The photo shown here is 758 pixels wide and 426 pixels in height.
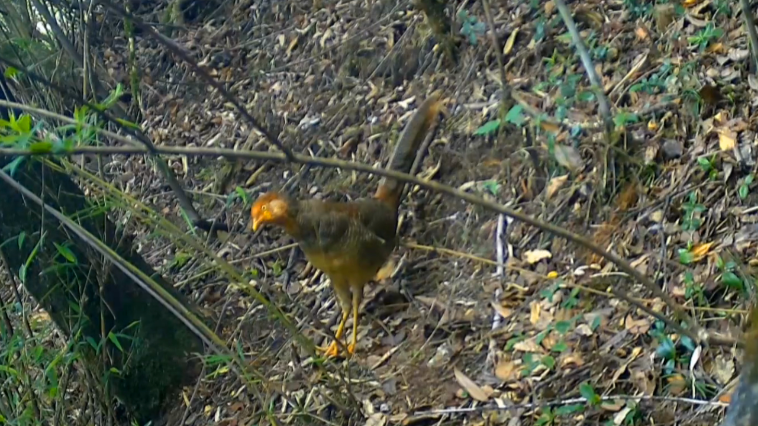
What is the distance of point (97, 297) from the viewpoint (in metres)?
4.08

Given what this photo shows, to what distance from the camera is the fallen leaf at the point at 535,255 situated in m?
3.86

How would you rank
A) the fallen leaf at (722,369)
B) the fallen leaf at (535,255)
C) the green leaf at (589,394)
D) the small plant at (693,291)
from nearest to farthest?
the fallen leaf at (722,369), the green leaf at (589,394), the small plant at (693,291), the fallen leaf at (535,255)

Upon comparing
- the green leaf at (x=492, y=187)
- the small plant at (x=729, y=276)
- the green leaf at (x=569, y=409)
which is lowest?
the green leaf at (x=569, y=409)

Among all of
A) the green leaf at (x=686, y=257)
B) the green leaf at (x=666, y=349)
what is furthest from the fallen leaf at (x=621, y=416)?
the green leaf at (x=686, y=257)

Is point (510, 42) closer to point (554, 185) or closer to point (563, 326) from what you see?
point (554, 185)

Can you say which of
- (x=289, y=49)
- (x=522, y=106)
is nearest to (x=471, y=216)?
(x=522, y=106)

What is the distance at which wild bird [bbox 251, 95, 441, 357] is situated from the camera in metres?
3.90

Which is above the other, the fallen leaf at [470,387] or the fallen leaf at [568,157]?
the fallen leaf at [568,157]

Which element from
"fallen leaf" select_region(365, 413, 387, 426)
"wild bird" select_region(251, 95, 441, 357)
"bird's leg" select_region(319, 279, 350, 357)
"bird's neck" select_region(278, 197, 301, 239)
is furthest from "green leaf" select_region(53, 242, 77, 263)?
"fallen leaf" select_region(365, 413, 387, 426)

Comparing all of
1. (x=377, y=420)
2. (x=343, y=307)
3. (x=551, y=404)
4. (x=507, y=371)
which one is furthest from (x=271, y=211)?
(x=551, y=404)

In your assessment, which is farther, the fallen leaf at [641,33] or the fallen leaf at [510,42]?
the fallen leaf at [510,42]

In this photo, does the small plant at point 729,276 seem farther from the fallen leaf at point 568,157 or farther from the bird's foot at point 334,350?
the bird's foot at point 334,350

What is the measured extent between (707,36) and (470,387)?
1913mm

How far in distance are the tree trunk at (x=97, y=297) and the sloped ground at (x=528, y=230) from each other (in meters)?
0.19
